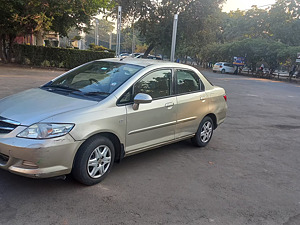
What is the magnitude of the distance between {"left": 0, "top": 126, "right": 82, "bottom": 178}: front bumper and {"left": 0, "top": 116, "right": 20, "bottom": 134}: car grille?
0.06 metres

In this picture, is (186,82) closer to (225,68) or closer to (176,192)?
(176,192)

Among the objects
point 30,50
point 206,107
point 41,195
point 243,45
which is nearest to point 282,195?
point 206,107

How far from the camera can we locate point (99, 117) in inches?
148

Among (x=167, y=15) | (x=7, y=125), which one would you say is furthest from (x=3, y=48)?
(x=7, y=125)

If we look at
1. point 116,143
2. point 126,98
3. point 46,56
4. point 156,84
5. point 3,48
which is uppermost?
point 3,48

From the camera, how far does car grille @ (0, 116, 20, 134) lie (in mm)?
3412

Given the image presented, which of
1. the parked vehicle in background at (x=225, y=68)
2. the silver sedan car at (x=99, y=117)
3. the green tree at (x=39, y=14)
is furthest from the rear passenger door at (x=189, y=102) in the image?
the parked vehicle in background at (x=225, y=68)

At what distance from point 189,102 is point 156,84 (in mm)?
805

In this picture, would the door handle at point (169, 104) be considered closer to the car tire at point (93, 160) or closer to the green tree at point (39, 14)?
the car tire at point (93, 160)

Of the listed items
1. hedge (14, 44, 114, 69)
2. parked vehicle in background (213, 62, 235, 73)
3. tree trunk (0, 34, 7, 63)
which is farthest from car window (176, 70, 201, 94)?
parked vehicle in background (213, 62, 235, 73)

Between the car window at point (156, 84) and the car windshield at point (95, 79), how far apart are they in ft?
0.68

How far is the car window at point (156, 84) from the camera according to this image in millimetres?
4469

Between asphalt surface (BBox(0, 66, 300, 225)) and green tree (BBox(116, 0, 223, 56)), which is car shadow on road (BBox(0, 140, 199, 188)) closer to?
asphalt surface (BBox(0, 66, 300, 225))

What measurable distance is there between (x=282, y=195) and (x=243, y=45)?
37.3 m
